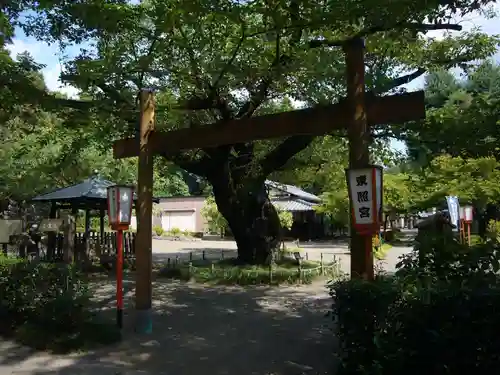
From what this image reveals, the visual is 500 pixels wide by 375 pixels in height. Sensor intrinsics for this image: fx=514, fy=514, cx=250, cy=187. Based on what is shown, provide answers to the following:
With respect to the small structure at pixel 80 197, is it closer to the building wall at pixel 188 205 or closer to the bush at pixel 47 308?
the bush at pixel 47 308

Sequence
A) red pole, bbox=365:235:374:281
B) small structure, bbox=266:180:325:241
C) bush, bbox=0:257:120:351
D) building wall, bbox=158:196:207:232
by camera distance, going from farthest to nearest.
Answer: building wall, bbox=158:196:207:232 < small structure, bbox=266:180:325:241 < bush, bbox=0:257:120:351 < red pole, bbox=365:235:374:281

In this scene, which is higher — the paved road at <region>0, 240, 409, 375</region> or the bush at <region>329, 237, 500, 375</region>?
the bush at <region>329, 237, 500, 375</region>

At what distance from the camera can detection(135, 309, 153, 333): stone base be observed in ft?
25.7

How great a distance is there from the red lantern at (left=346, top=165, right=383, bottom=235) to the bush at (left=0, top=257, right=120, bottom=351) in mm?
3954

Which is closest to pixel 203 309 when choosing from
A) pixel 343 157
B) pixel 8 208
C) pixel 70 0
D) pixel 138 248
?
pixel 138 248

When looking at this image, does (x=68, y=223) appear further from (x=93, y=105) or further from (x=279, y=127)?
(x=279, y=127)

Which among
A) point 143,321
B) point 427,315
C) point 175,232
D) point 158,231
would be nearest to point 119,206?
point 143,321

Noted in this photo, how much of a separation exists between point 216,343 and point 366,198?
324cm

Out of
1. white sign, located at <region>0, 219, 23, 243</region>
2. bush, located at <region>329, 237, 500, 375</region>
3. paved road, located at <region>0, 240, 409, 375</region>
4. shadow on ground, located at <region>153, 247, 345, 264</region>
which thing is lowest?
paved road, located at <region>0, 240, 409, 375</region>

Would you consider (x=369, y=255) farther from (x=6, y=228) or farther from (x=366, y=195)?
(x=6, y=228)

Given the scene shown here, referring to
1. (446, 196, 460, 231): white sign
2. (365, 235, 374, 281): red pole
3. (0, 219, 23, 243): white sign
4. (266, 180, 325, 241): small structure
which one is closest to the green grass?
(446, 196, 460, 231): white sign

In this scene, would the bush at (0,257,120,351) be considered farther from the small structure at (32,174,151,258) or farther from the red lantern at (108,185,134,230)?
the small structure at (32,174,151,258)

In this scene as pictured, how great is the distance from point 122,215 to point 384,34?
5.07 metres

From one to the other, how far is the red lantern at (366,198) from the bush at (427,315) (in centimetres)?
58
